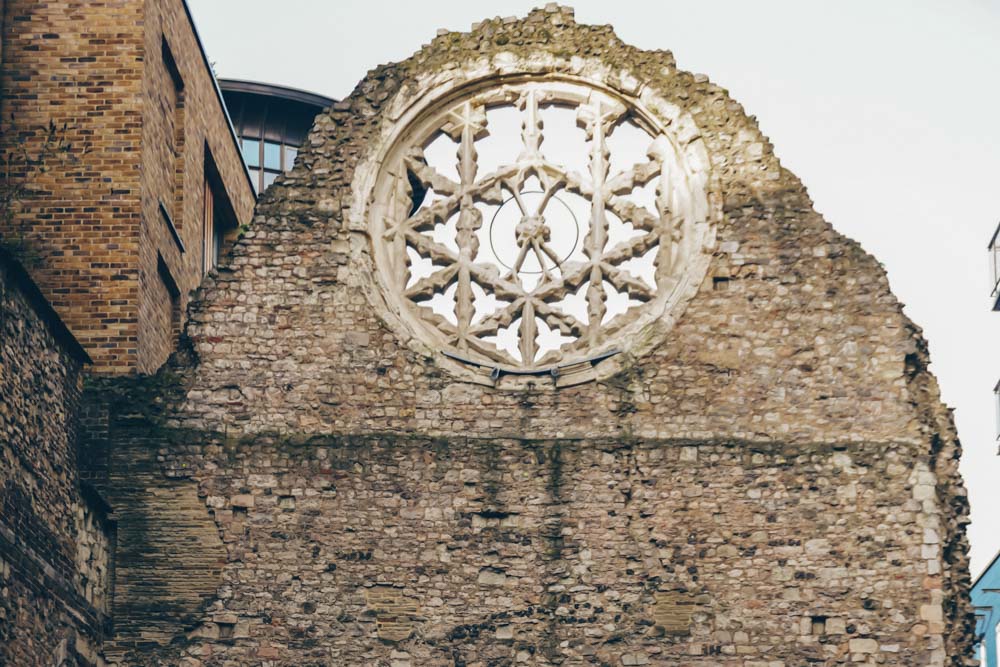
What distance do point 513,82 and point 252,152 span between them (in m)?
14.7

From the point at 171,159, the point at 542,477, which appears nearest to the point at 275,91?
the point at 171,159

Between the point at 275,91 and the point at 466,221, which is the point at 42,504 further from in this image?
the point at 275,91

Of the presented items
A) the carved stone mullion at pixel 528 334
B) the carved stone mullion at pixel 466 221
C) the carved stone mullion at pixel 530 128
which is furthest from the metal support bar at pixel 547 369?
the carved stone mullion at pixel 530 128

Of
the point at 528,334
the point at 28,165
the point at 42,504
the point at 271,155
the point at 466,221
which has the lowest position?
the point at 42,504

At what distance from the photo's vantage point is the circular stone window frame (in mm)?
20016

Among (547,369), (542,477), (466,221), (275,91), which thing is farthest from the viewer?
(275,91)

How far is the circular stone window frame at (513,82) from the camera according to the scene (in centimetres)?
2002

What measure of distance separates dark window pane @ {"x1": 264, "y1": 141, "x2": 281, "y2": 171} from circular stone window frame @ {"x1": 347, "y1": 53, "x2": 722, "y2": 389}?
1460cm

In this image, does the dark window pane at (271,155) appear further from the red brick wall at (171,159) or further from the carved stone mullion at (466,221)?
the carved stone mullion at (466,221)

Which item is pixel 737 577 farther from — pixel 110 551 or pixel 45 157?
pixel 45 157

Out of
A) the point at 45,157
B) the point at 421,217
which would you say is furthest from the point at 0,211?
the point at 421,217

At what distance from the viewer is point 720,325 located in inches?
792

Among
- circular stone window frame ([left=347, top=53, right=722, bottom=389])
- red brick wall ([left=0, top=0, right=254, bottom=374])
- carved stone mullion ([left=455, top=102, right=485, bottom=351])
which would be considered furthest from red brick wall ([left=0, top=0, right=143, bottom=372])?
carved stone mullion ([left=455, top=102, right=485, bottom=351])

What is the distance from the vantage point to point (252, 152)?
3525 centimetres
